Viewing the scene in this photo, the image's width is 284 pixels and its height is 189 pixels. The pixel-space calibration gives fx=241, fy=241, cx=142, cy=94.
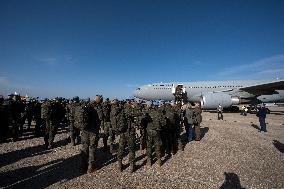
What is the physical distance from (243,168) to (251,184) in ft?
4.77

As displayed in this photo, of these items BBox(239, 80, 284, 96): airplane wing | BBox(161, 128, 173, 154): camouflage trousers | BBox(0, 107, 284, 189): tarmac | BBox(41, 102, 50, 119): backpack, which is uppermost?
BBox(239, 80, 284, 96): airplane wing

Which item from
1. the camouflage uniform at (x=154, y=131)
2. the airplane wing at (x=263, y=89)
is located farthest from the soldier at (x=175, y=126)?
the airplane wing at (x=263, y=89)

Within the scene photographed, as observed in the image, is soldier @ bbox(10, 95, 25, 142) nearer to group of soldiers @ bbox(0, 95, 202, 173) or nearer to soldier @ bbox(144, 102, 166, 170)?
group of soldiers @ bbox(0, 95, 202, 173)

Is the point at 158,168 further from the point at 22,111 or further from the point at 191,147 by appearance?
the point at 22,111

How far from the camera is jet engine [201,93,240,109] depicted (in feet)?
93.0

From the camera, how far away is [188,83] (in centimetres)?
3488

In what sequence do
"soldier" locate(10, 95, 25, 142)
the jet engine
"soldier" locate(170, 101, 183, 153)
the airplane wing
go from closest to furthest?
1. "soldier" locate(170, 101, 183, 153)
2. "soldier" locate(10, 95, 25, 142)
3. the airplane wing
4. the jet engine

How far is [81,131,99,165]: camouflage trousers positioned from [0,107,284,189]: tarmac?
1.42ft

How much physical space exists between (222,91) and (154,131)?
25820 millimetres

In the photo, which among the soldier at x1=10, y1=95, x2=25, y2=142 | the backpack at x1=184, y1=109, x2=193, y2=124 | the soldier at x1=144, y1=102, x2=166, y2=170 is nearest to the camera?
the soldier at x1=144, y1=102, x2=166, y2=170

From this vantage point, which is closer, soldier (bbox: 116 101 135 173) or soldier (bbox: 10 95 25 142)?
soldier (bbox: 116 101 135 173)

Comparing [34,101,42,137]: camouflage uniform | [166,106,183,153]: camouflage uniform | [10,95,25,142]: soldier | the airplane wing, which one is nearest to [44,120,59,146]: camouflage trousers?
[10,95,25,142]: soldier

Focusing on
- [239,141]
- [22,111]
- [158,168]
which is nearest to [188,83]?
[239,141]

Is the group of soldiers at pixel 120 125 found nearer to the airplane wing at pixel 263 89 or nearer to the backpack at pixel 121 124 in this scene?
the backpack at pixel 121 124
